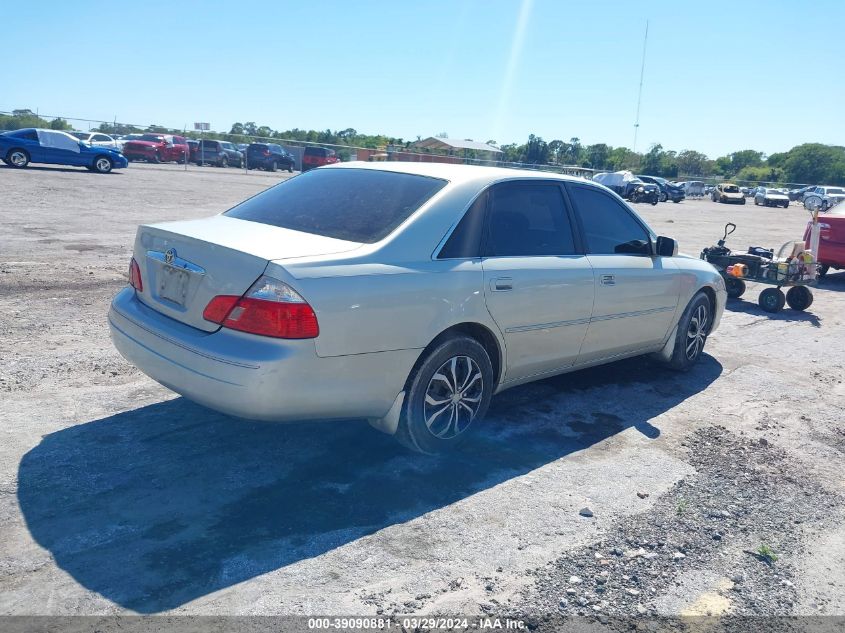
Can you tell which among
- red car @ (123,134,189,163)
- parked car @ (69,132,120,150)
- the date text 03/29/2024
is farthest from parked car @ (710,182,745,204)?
the date text 03/29/2024

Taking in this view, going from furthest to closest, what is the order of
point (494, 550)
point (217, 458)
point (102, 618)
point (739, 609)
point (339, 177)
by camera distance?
point (339, 177)
point (217, 458)
point (494, 550)
point (739, 609)
point (102, 618)

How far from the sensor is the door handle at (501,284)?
14.4ft

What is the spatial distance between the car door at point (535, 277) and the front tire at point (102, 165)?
82.5ft

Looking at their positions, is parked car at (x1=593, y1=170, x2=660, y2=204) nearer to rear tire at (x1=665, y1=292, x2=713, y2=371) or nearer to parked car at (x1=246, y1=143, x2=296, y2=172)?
parked car at (x1=246, y1=143, x2=296, y2=172)

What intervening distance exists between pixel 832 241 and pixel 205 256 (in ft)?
37.1

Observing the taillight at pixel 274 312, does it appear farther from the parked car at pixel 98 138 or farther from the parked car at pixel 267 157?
the parked car at pixel 267 157

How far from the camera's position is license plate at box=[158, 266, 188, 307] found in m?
3.91

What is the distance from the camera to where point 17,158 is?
25.1 meters

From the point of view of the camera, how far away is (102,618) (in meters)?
2.72

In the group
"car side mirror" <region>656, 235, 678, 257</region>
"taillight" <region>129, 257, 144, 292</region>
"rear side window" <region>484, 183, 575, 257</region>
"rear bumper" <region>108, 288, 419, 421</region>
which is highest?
"rear side window" <region>484, 183, 575, 257</region>

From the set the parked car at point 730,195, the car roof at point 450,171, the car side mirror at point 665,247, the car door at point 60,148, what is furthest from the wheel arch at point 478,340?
the parked car at point 730,195

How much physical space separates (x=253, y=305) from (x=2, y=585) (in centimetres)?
154

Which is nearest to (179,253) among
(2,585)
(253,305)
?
(253,305)

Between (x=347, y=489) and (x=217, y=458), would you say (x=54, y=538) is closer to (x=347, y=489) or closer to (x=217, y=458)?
(x=217, y=458)
